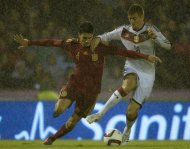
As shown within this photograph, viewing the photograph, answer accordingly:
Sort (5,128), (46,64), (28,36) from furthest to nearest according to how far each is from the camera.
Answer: (28,36) → (46,64) → (5,128)

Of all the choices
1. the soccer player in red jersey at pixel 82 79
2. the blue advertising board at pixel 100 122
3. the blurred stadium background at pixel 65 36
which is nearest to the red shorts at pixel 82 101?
the soccer player in red jersey at pixel 82 79

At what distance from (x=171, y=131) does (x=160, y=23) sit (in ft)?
8.98

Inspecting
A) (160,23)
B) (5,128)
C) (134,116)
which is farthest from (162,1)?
(134,116)

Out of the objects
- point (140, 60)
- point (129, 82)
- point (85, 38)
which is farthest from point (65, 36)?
point (85, 38)

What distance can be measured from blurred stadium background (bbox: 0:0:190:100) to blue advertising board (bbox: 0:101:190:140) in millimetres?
272

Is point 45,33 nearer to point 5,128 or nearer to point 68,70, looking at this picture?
point 68,70

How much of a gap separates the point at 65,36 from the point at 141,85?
410cm

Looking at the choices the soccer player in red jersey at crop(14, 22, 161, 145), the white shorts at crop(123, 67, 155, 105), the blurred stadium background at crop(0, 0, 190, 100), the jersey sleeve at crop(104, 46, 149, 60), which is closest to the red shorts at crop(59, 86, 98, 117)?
the soccer player in red jersey at crop(14, 22, 161, 145)

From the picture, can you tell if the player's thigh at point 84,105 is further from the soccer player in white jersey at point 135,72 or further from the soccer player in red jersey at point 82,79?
the soccer player in white jersey at point 135,72

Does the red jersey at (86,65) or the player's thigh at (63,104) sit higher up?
the red jersey at (86,65)

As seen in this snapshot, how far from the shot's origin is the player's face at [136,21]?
27.9 feet

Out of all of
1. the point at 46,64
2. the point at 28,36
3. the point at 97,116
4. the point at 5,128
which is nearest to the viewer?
the point at 97,116

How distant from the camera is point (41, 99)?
1124cm

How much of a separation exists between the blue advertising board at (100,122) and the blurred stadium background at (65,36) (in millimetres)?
272
